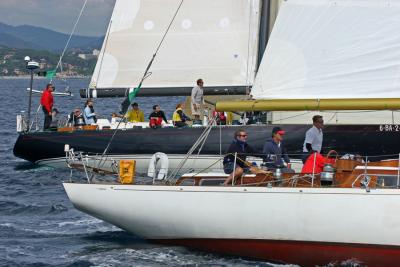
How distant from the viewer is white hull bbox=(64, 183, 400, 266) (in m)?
13.9

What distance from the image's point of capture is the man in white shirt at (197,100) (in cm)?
2478

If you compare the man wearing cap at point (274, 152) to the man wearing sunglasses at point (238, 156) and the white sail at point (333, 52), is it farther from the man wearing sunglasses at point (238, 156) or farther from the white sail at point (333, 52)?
the white sail at point (333, 52)

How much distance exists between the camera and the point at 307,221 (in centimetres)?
1425

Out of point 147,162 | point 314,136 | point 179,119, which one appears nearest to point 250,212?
point 314,136

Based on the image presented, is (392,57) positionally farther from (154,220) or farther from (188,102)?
(188,102)

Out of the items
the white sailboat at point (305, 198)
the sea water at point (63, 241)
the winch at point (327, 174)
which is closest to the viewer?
the white sailboat at point (305, 198)

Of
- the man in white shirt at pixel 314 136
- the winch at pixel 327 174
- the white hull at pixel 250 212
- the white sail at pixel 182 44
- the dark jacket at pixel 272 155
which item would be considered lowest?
the white hull at pixel 250 212

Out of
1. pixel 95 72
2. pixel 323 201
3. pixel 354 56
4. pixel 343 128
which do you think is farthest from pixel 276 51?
pixel 95 72

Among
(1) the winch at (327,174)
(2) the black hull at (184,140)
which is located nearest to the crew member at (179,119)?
(2) the black hull at (184,140)

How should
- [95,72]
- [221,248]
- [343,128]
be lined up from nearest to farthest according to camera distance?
[221,248]
[343,128]
[95,72]

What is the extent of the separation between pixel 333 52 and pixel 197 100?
403 inches

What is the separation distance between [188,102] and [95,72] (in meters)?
2.69

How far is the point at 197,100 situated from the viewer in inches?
984

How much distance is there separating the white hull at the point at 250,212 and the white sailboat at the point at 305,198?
1 cm
